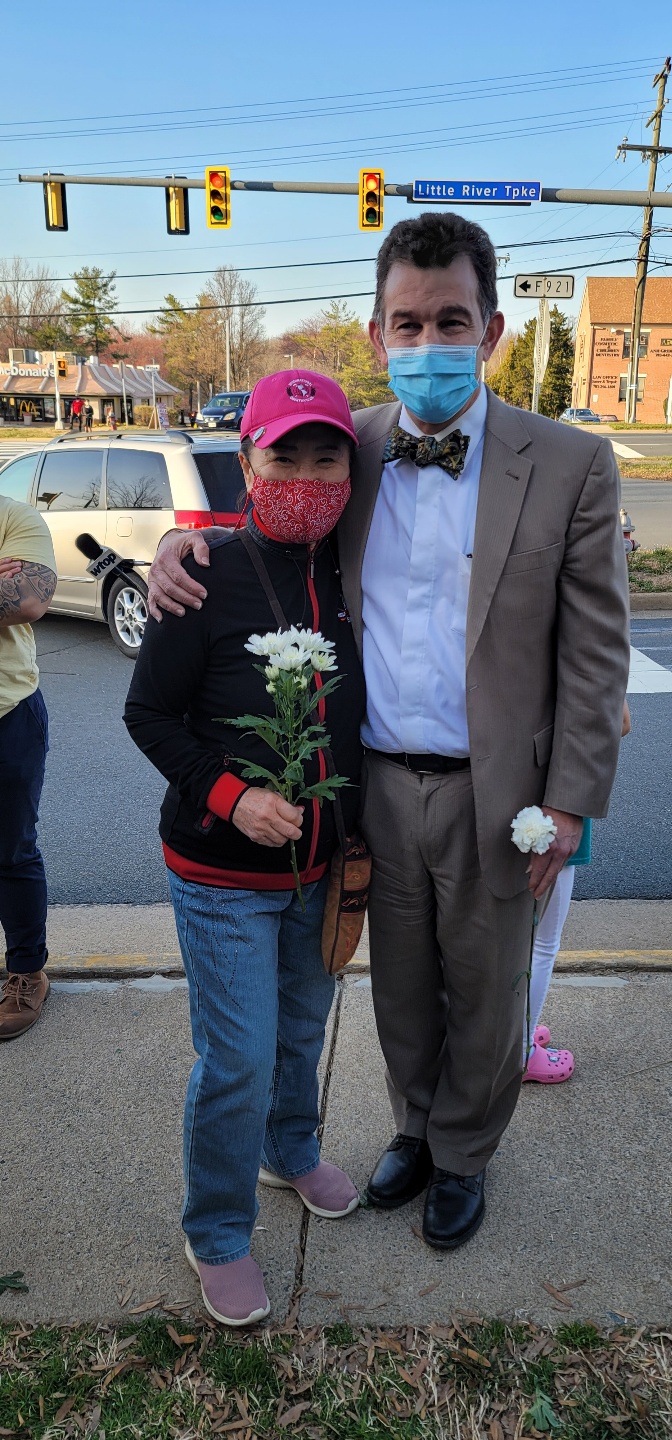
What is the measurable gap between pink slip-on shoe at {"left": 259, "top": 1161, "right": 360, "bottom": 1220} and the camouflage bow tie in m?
1.69

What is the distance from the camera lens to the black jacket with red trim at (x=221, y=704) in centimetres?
203

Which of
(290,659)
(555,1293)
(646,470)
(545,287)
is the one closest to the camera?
(290,659)

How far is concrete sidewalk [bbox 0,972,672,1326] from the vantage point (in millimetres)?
2246

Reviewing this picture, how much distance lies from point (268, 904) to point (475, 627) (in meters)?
0.72

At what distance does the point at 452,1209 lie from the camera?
2424 mm

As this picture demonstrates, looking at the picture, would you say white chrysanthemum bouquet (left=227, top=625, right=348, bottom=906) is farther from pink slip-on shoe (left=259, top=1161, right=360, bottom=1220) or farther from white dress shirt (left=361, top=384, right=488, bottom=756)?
pink slip-on shoe (left=259, top=1161, right=360, bottom=1220)

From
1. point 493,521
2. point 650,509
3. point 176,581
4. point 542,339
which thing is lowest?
point 650,509

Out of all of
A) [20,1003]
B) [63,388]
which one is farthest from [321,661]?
[63,388]

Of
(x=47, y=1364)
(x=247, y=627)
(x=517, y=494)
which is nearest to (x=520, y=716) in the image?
(x=517, y=494)

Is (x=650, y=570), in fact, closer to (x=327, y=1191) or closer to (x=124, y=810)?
(x=124, y=810)

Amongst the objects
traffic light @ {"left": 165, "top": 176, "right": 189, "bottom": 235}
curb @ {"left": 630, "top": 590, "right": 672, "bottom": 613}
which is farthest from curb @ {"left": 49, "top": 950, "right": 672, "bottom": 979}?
traffic light @ {"left": 165, "top": 176, "right": 189, "bottom": 235}

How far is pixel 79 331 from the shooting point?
250 feet

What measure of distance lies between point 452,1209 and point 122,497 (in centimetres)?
774

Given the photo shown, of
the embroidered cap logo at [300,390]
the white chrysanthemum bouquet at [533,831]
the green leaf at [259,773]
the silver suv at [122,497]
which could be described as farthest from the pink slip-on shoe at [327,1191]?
the silver suv at [122,497]
